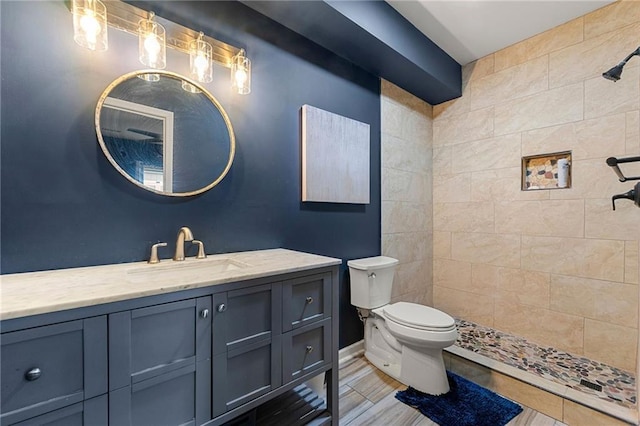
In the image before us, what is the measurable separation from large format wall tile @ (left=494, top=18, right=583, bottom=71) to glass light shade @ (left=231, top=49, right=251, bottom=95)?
7.69 ft

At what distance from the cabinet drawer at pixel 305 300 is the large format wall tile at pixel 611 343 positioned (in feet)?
6.89

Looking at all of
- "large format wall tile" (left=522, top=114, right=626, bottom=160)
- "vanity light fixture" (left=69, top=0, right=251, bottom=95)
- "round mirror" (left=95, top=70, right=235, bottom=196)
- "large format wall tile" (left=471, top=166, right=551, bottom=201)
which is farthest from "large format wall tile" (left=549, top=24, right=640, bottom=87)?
"round mirror" (left=95, top=70, right=235, bottom=196)

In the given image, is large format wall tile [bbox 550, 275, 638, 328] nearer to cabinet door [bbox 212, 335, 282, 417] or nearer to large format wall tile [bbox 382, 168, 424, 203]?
large format wall tile [bbox 382, 168, 424, 203]

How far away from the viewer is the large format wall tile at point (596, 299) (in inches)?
74.5

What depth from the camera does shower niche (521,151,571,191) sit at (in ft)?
7.20

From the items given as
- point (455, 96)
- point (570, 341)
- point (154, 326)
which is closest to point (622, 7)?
point (455, 96)

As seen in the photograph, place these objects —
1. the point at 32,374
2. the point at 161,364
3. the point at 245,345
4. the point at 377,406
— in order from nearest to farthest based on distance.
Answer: the point at 32,374 < the point at 161,364 < the point at 245,345 < the point at 377,406

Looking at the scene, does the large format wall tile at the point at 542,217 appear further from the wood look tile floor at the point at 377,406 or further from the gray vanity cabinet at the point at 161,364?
the gray vanity cabinet at the point at 161,364

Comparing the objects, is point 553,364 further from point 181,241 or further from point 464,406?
point 181,241

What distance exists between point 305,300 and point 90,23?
1.54 metres

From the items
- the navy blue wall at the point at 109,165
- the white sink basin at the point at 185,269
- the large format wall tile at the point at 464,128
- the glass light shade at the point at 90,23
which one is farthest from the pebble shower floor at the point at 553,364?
the glass light shade at the point at 90,23

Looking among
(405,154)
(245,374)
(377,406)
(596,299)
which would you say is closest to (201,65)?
(245,374)

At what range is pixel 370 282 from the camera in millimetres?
2072

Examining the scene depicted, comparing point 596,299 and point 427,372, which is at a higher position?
point 596,299
